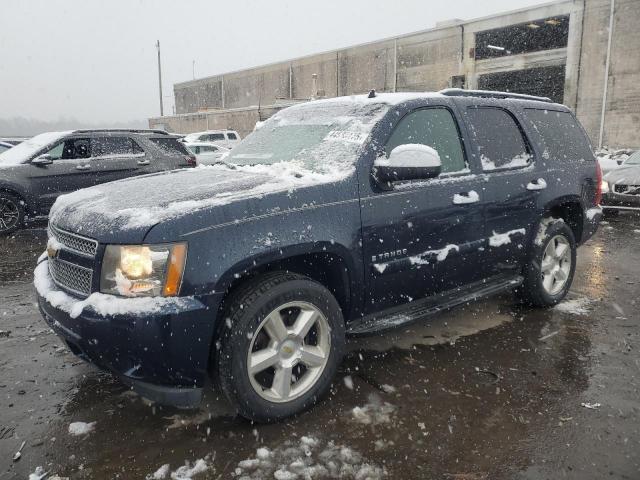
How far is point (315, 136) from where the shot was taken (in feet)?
11.5

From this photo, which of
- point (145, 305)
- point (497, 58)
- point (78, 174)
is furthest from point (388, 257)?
point (497, 58)

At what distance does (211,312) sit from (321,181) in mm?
988

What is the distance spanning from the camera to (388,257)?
3.17 meters

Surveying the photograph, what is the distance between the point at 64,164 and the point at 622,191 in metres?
9.91

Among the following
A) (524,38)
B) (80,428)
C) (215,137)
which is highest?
(524,38)

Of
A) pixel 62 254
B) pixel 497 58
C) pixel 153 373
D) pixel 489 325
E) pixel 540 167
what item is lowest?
pixel 489 325

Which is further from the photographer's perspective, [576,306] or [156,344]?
[576,306]

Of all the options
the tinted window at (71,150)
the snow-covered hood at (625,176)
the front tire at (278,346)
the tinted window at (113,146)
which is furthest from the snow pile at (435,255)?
the snow-covered hood at (625,176)

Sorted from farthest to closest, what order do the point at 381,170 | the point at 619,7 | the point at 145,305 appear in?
1. the point at 619,7
2. the point at 381,170
3. the point at 145,305

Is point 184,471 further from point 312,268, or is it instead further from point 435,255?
point 435,255

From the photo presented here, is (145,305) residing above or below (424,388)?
above

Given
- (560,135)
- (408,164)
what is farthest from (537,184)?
(408,164)

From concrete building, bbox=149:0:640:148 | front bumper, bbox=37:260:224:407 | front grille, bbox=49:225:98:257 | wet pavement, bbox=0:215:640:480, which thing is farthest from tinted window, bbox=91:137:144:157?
concrete building, bbox=149:0:640:148

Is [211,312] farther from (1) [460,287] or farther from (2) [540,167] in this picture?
(2) [540,167]
